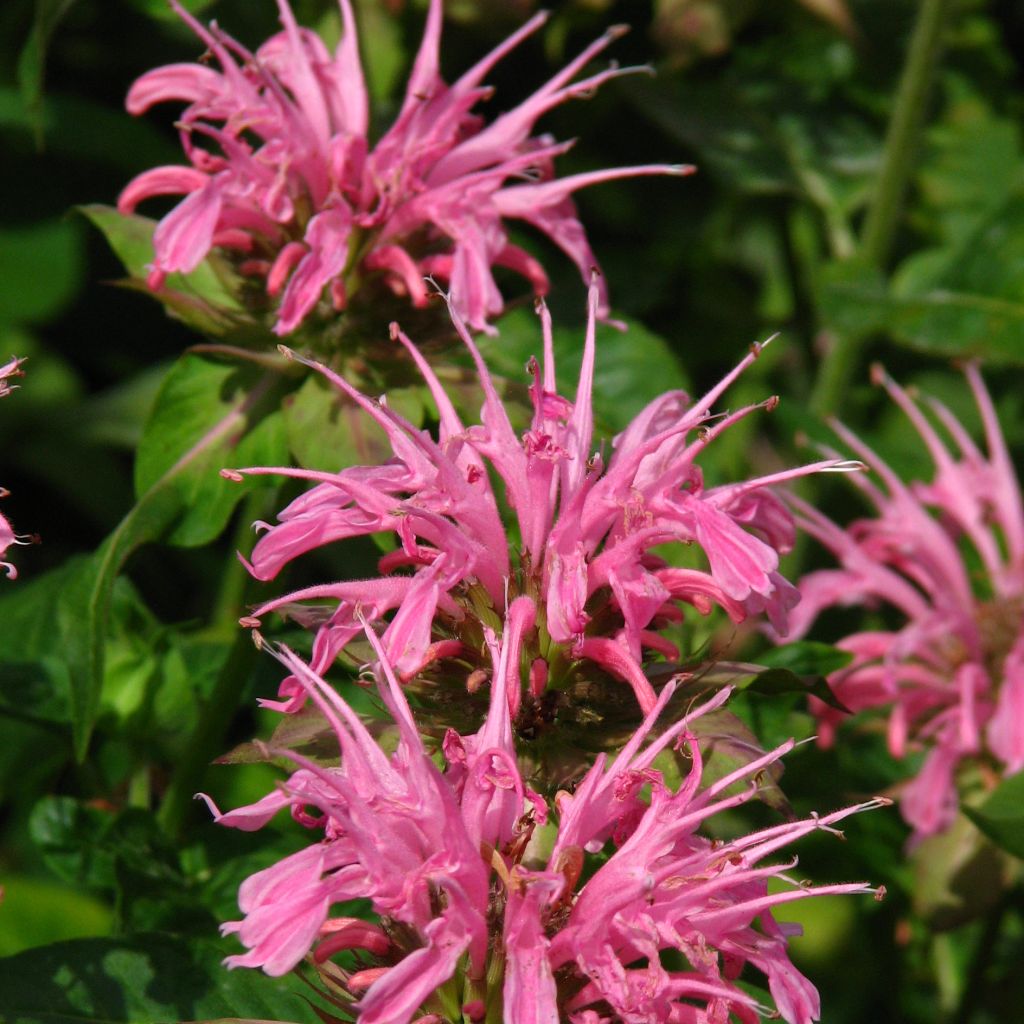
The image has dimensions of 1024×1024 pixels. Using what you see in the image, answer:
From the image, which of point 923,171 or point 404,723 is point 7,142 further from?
point 404,723

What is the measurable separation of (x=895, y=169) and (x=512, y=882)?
1221mm

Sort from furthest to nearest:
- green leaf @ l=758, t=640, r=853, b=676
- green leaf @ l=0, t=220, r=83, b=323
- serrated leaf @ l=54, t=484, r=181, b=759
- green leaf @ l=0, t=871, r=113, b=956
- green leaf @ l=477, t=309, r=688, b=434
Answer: green leaf @ l=0, t=220, r=83, b=323 → green leaf @ l=0, t=871, r=113, b=956 → green leaf @ l=477, t=309, r=688, b=434 → green leaf @ l=758, t=640, r=853, b=676 → serrated leaf @ l=54, t=484, r=181, b=759

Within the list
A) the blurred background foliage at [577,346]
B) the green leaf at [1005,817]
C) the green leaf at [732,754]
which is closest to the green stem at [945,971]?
the blurred background foliage at [577,346]

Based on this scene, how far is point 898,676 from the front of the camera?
149cm

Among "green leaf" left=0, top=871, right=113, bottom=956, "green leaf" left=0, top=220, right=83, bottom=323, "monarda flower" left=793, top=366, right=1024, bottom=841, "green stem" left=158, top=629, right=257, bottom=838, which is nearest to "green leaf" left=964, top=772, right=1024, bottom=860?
"monarda flower" left=793, top=366, right=1024, bottom=841

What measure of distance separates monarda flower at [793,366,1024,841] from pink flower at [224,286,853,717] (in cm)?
36

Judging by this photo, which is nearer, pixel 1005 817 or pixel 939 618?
pixel 1005 817

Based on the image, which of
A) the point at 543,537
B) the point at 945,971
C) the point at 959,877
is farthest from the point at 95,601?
the point at 945,971

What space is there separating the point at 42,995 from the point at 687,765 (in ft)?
1.28

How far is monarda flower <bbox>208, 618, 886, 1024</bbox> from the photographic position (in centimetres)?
80

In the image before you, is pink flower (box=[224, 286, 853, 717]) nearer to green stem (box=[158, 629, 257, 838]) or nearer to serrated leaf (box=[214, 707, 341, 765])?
serrated leaf (box=[214, 707, 341, 765])

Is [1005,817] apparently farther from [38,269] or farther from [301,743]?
[38,269]

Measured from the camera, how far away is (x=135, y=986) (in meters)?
0.91

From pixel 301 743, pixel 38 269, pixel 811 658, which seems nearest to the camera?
pixel 301 743
